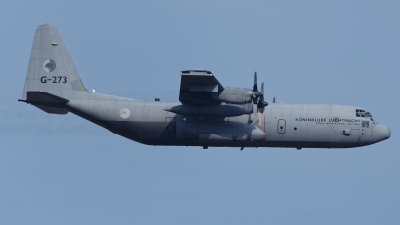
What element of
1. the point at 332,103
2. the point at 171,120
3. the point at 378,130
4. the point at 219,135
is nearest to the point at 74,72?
the point at 171,120

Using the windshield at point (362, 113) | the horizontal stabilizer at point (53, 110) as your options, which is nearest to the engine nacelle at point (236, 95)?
the windshield at point (362, 113)

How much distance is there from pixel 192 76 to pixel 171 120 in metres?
4.45

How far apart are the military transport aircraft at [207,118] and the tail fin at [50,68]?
0.19 ft

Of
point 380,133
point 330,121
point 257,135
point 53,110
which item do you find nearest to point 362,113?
point 380,133

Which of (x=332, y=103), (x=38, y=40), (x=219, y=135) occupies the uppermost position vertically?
(x=38, y=40)

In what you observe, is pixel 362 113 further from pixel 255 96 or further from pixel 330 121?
pixel 255 96

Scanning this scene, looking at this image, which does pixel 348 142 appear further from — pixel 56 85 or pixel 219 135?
pixel 56 85

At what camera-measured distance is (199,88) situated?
3356cm

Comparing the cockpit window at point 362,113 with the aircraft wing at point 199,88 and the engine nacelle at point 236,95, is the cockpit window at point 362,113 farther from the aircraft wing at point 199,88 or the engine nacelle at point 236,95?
the aircraft wing at point 199,88

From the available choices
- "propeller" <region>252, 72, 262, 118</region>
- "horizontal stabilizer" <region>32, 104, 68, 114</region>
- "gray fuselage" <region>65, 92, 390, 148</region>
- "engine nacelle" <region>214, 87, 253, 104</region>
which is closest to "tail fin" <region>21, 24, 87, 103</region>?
"horizontal stabilizer" <region>32, 104, 68, 114</region>

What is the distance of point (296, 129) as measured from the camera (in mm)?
36031

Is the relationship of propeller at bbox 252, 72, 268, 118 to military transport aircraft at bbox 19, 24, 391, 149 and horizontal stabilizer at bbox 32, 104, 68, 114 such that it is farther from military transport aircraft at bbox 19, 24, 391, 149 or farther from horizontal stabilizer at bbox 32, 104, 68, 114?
horizontal stabilizer at bbox 32, 104, 68, 114

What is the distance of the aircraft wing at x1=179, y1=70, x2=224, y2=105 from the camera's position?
32.5m

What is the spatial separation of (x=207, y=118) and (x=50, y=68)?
985 cm
